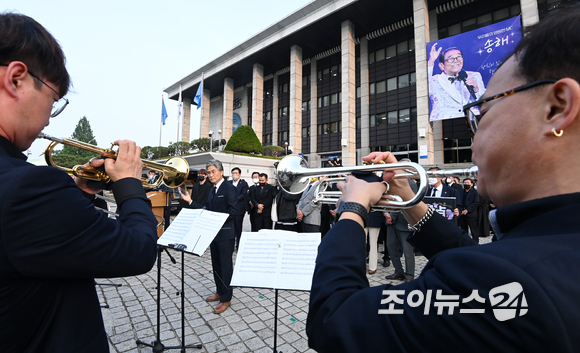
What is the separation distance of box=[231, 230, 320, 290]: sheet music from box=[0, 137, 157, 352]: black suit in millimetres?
1232

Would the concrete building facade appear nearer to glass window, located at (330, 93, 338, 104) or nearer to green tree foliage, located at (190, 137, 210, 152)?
glass window, located at (330, 93, 338, 104)

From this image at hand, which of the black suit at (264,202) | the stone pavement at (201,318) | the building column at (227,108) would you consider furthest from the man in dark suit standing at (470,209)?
the building column at (227,108)

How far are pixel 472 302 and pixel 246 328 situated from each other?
142 inches

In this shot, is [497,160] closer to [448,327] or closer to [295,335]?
[448,327]

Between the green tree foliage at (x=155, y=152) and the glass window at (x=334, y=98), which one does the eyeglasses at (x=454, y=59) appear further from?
the green tree foliage at (x=155, y=152)

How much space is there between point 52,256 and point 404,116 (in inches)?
1075

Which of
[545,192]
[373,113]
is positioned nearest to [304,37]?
[373,113]

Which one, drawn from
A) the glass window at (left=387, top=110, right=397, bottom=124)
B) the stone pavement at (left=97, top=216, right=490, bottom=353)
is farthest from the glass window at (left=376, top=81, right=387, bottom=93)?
the stone pavement at (left=97, top=216, right=490, bottom=353)

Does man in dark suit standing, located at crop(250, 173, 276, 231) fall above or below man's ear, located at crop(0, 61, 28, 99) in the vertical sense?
below

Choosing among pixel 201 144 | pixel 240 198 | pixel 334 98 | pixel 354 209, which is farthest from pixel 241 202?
pixel 334 98

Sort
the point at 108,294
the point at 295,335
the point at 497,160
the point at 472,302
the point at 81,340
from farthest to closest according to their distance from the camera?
1. the point at 108,294
2. the point at 295,335
3. the point at 81,340
4. the point at 497,160
5. the point at 472,302

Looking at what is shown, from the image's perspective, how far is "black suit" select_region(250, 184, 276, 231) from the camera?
8250 mm

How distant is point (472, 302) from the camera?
656 millimetres

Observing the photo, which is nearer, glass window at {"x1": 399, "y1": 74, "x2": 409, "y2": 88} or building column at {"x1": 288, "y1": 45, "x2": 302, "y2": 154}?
glass window at {"x1": 399, "y1": 74, "x2": 409, "y2": 88}
